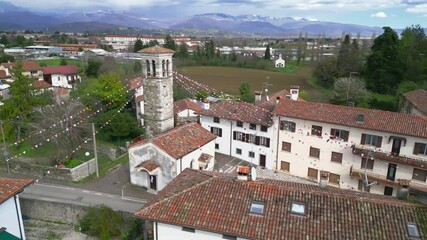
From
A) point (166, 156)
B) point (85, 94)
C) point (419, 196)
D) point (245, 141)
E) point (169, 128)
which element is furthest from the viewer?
point (85, 94)

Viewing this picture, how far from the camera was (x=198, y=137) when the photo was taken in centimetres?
3039

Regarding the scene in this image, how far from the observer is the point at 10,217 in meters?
19.2

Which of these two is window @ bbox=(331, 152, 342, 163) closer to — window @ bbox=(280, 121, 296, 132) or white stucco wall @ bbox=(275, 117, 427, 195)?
white stucco wall @ bbox=(275, 117, 427, 195)

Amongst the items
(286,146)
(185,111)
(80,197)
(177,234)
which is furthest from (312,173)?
(80,197)

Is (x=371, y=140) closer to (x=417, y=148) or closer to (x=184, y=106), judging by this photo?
(x=417, y=148)

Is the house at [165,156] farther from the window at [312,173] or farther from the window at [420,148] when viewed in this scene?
the window at [420,148]

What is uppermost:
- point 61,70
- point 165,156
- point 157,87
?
point 157,87

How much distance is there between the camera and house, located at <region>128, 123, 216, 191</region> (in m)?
26.9

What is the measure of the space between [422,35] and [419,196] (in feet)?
207

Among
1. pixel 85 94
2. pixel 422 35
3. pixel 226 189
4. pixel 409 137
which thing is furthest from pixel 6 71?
pixel 422 35

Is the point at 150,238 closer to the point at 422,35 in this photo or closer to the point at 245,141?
the point at 245,141

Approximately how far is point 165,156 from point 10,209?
1126cm

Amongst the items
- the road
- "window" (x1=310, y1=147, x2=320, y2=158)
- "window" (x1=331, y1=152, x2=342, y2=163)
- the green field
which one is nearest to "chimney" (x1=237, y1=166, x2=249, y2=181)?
the road

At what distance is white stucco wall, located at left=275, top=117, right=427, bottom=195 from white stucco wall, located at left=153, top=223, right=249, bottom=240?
18.3m
